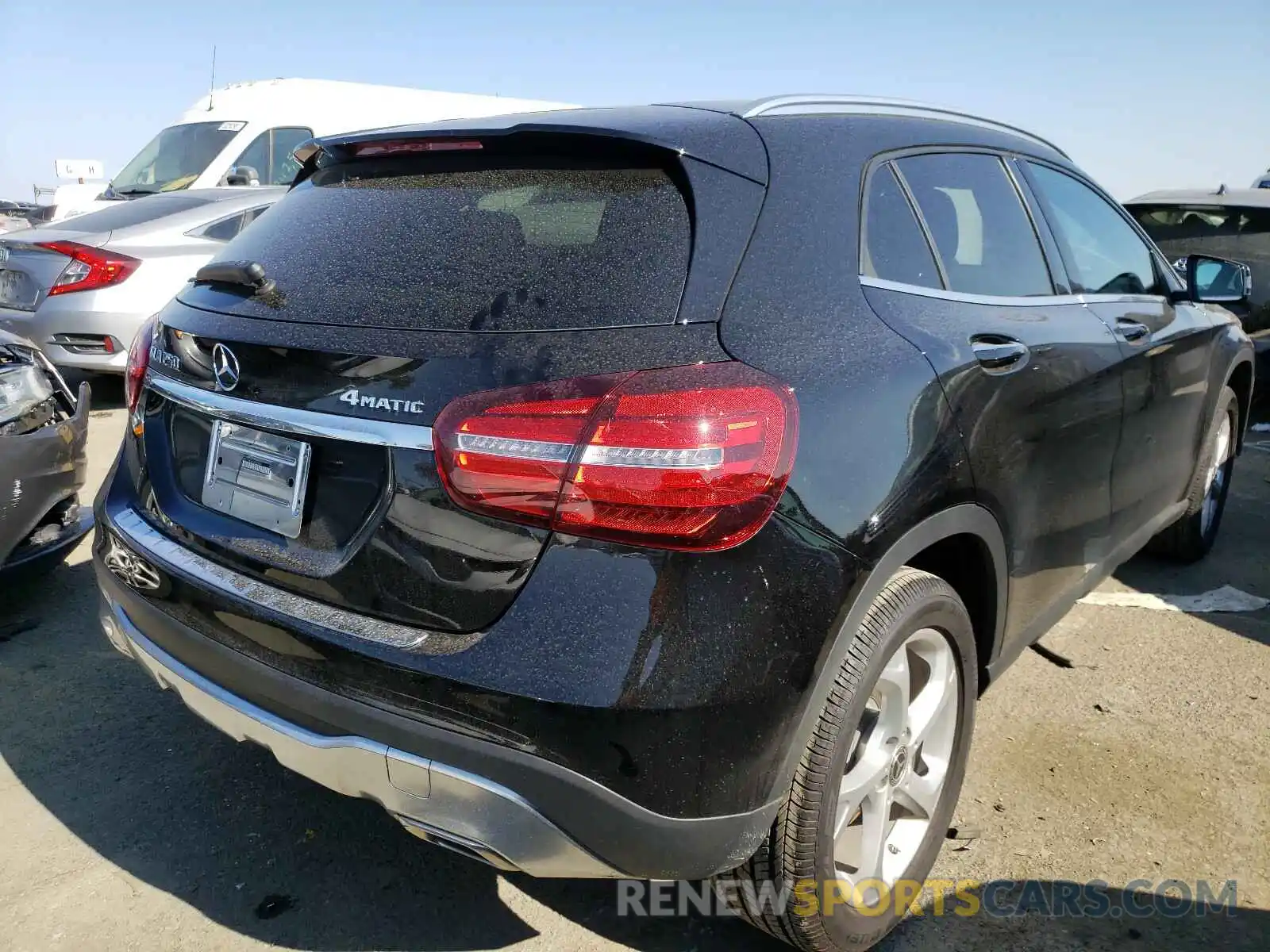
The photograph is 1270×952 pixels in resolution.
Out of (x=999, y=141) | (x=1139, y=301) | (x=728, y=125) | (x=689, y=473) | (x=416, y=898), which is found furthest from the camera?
(x=1139, y=301)

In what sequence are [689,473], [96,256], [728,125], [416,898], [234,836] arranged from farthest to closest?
[96,256] → [234,836] → [416,898] → [728,125] → [689,473]

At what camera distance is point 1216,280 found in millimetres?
3932

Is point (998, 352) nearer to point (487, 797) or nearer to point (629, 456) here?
point (629, 456)

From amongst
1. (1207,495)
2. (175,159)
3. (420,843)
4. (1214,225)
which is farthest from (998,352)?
(175,159)

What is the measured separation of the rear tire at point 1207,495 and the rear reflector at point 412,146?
3281mm

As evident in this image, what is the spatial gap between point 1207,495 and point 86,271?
658cm

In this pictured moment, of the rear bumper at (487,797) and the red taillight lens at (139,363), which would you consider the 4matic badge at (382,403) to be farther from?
the red taillight lens at (139,363)

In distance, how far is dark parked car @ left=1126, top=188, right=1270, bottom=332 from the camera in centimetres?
665

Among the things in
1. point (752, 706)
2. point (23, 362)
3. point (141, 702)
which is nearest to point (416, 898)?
point (752, 706)

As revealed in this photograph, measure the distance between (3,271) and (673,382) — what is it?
663 centimetres

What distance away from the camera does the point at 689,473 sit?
5.24 feet

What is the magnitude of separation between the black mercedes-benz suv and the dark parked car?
5155 mm

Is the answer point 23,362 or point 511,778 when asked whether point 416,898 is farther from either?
point 23,362

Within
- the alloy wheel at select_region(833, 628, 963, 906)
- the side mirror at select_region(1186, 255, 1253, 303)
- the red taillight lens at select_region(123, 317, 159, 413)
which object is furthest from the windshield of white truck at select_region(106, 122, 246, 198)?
the alloy wheel at select_region(833, 628, 963, 906)
